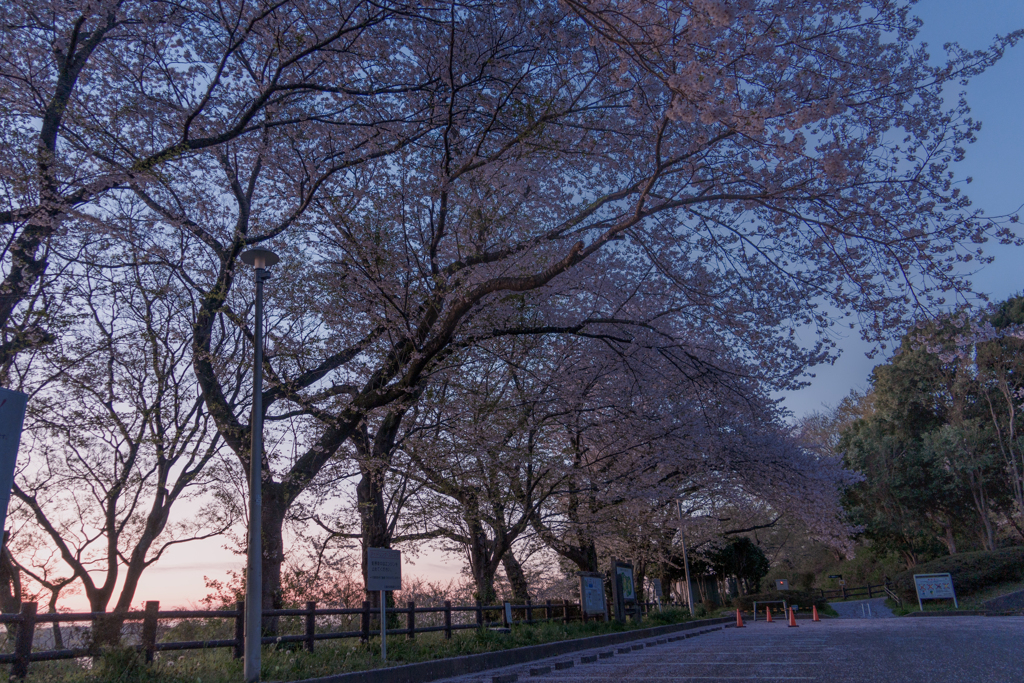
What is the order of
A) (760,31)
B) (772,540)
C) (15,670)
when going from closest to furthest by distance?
(15,670), (760,31), (772,540)

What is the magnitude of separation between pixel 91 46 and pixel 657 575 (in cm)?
3183

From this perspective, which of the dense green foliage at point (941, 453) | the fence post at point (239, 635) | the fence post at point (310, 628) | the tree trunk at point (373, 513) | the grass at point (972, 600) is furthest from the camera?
the dense green foliage at point (941, 453)

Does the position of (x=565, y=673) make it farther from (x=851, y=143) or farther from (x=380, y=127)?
(x=380, y=127)

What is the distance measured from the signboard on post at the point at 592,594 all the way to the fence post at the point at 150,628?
40.5 feet

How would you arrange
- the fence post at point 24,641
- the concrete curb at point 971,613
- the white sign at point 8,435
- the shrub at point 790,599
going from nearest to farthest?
the white sign at point 8,435 < the fence post at point 24,641 < the concrete curb at point 971,613 < the shrub at point 790,599

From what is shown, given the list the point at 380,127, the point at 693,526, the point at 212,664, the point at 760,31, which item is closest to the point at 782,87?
the point at 760,31

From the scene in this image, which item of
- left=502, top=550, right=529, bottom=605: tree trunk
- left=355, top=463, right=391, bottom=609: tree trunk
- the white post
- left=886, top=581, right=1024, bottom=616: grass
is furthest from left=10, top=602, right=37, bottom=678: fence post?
left=886, top=581, right=1024, bottom=616: grass

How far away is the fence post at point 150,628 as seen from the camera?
292 inches

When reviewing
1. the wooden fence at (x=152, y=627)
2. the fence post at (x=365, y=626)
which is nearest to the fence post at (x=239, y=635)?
the wooden fence at (x=152, y=627)

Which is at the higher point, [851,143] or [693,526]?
[851,143]

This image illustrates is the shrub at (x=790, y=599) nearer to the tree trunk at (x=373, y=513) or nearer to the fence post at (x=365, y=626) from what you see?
the tree trunk at (x=373, y=513)

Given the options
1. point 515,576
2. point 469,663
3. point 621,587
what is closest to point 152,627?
point 469,663

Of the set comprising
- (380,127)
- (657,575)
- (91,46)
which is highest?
(91,46)

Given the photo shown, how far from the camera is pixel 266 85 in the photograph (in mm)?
10289
